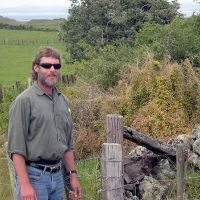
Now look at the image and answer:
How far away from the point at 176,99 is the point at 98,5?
17.2m

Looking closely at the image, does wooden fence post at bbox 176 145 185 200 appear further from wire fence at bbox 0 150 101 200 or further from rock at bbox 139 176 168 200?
wire fence at bbox 0 150 101 200

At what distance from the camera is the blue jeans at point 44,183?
16.3 feet

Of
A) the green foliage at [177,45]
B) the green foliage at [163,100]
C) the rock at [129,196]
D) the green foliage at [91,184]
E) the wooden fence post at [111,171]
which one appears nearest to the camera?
the wooden fence post at [111,171]

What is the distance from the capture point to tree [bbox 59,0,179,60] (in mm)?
26266

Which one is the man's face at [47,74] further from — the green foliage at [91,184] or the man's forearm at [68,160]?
the green foliage at [91,184]

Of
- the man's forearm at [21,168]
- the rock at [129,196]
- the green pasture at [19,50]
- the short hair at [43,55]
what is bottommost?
the green pasture at [19,50]

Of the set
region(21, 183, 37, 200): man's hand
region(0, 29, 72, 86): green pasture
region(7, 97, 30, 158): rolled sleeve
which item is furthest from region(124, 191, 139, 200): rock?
region(0, 29, 72, 86): green pasture

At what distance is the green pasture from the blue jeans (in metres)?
25.8

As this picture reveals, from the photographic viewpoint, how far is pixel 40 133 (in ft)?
16.1

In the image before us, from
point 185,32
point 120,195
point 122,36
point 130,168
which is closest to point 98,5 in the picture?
point 122,36

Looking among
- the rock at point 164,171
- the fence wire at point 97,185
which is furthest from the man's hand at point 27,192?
the rock at point 164,171

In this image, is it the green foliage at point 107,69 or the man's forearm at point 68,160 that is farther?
the green foliage at point 107,69

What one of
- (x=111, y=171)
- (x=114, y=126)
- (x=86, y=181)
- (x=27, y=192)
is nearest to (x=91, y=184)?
(x=86, y=181)

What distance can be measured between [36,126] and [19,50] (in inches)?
2179
